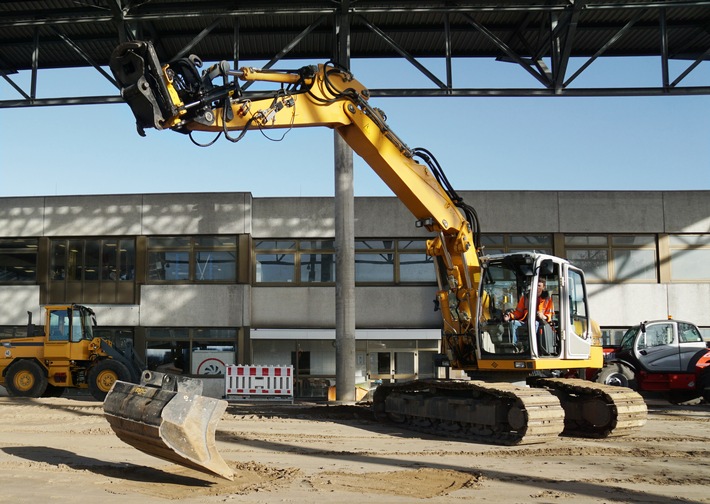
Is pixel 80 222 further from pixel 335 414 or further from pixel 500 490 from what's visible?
pixel 500 490

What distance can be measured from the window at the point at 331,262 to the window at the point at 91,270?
14.2 ft

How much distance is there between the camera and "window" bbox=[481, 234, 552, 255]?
25828mm

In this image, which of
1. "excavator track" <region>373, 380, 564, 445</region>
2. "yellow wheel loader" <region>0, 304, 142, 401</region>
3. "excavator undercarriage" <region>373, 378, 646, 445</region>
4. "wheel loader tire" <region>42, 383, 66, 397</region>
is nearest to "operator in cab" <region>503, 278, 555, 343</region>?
"excavator undercarriage" <region>373, 378, 646, 445</region>

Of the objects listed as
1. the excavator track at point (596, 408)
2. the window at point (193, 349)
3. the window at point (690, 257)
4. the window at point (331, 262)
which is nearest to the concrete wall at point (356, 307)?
the window at point (331, 262)

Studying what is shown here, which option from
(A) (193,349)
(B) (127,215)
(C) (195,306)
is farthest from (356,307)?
(B) (127,215)

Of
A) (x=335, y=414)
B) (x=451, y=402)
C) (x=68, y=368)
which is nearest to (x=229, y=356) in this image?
(x=68, y=368)

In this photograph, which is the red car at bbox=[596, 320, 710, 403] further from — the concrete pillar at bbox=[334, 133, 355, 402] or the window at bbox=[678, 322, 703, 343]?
the concrete pillar at bbox=[334, 133, 355, 402]

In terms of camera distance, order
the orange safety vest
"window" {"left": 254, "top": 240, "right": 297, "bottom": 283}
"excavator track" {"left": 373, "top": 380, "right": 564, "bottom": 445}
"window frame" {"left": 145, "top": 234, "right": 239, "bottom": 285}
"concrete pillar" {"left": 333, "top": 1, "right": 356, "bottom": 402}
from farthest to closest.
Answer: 1. "window" {"left": 254, "top": 240, "right": 297, "bottom": 283}
2. "window frame" {"left": 145, "top": 234, "right": 239, "bottom": 285}
3. "concrete pillar" {"left": 333, "top": 1, "right": 356, "bottom": 402}
4. the orange safety vest
5. "excavator track" {"left": 373, "top": 380, "right": 564, "bottom": 445}

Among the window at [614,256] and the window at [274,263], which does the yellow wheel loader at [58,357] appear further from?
the window at [614,256]

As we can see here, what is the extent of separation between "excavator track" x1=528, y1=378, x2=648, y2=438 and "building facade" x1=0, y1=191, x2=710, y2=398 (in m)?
12.1

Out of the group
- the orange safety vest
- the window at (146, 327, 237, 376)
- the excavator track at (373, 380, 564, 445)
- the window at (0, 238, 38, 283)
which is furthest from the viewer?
the window at (0, 238, 38, 283)

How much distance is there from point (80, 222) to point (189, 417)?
19.8 metres

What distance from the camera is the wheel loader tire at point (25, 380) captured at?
69.1ft

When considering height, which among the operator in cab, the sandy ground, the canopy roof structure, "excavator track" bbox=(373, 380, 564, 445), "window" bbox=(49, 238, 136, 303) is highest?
the canopy roof structure
